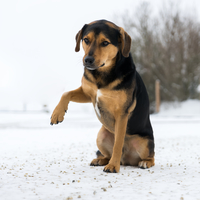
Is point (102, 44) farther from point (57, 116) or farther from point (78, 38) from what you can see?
point (57, 116)

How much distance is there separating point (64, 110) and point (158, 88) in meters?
16.7

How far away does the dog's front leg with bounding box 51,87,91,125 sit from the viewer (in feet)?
10.2

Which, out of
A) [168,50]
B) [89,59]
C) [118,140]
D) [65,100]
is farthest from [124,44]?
[168,50]

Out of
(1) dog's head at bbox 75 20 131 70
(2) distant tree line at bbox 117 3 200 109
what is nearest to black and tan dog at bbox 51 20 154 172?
(1) dog's head at bbox 75 20 131 70

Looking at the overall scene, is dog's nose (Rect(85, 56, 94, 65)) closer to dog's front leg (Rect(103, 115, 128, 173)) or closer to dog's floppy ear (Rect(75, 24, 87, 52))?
dog's floppy ear (Rect(75, 24, 87, 52))

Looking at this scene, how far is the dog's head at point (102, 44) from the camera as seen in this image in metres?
2.81

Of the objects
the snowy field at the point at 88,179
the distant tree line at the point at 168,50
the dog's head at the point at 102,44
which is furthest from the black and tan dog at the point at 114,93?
the distant tree line at the point at 168,50

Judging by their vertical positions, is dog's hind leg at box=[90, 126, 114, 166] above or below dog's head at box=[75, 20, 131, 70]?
below

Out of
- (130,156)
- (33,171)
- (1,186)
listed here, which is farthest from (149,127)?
(1,186)

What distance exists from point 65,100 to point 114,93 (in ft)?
Result: 1.89

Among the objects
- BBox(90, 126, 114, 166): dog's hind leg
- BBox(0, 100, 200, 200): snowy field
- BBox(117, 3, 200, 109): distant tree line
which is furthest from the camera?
BBox(117, 3, 200, 109): distant tree line

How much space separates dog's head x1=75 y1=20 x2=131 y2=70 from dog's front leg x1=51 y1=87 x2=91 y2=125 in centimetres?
48

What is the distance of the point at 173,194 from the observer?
2.35 meters

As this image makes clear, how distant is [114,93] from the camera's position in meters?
3.07
